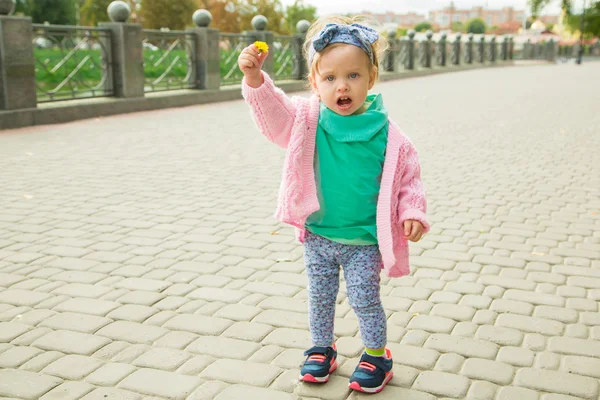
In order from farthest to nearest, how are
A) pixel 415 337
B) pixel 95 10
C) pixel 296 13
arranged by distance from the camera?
pixel 296 13 → pixel 95 10 → pixel 415 337

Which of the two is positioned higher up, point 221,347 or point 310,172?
point 310,172

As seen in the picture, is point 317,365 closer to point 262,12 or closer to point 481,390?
point 481,390

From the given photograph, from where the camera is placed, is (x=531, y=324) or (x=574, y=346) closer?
(x=574, y=346)

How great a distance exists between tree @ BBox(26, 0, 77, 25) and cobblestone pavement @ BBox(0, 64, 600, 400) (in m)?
53.7

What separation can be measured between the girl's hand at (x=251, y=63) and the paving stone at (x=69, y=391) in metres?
1.35

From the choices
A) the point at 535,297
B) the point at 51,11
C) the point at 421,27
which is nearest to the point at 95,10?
the point at 51,11

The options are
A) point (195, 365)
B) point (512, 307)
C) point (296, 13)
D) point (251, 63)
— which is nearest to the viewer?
point (251, 63)

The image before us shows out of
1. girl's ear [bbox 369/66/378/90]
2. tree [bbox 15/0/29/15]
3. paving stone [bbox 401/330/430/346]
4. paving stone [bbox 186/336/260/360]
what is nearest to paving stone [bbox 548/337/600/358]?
paving stone [bbox 401/330/430/346]

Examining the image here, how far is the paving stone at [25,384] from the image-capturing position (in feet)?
9.04

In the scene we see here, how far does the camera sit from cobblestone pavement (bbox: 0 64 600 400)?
292cm

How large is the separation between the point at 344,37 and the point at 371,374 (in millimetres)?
1284

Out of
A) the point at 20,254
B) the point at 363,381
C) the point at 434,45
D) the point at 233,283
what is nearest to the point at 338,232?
the point at 363,381

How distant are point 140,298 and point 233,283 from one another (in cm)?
54

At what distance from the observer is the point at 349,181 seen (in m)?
2.72
